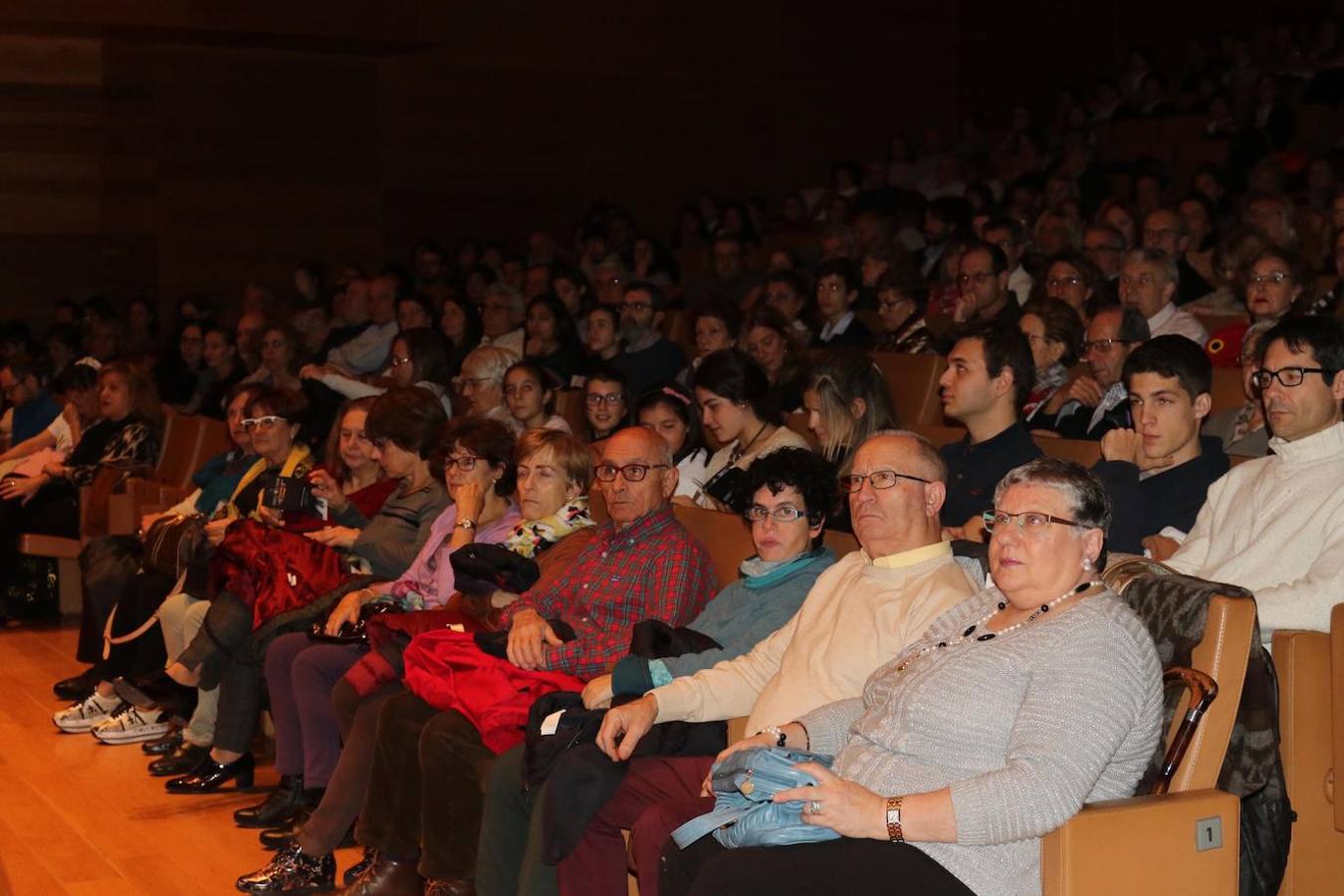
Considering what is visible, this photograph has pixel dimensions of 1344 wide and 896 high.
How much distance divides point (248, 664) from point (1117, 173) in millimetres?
5153

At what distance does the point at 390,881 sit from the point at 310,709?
1.93 ft

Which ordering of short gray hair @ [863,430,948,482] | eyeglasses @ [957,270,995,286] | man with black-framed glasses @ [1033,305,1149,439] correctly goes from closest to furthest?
1. short gray hair @ [863,430,948,482]
2. man with black-framed glasses @ [1033,305,1149,439]
3. eyeglasses @ [957,270,995,286]

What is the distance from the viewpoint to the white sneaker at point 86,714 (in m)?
4.64

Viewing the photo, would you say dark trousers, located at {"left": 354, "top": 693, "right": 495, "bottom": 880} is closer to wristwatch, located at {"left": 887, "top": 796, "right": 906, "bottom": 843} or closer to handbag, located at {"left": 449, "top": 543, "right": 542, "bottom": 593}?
handbag, located at {"left": 449, "top": 543, "right": 542, "bottom": 593}

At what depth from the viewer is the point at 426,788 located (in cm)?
312

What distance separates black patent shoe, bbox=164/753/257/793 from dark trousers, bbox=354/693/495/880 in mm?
926

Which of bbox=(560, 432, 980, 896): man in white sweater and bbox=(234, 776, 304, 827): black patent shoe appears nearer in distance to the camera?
bbox=(560, 432, 980, 896): man in white sweater

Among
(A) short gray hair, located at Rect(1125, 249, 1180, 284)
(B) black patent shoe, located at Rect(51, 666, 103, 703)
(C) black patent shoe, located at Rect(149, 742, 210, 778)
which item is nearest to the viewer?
(C) black patent shoe, located at Rect(149, 742, 210, 778)

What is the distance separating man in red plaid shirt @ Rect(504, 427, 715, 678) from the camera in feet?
10.1

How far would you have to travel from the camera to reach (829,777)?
6.98 ft

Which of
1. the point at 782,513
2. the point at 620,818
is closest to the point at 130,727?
the point at 620,818

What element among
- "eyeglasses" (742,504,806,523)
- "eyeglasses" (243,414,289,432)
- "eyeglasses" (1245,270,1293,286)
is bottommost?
"eyeglasses" (742,504,806,523)

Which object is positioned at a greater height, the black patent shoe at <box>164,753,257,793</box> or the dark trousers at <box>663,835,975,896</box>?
the dark trousers at <box>663,835,975,896</box>

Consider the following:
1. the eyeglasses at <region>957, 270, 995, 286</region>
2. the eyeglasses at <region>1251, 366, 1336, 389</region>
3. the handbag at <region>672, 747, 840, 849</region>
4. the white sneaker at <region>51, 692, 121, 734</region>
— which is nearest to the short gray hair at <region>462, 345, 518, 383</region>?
the white sneaker at <region>51, 692, 121, 734</region>
